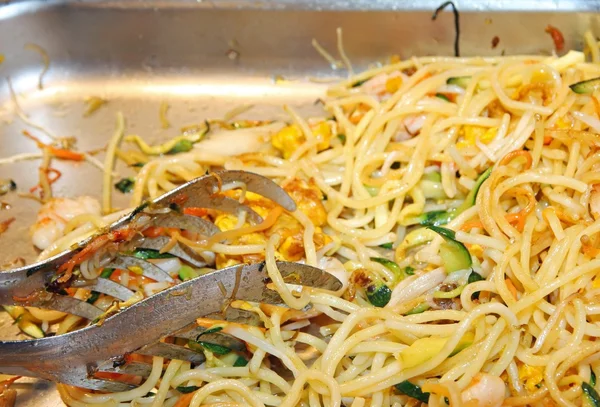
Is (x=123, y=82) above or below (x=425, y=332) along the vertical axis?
above

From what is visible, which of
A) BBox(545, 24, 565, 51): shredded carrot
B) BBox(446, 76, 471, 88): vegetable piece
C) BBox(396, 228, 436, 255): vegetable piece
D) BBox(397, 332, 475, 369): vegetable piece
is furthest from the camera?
BBox(545, 24, 565, 51): shredded carrot

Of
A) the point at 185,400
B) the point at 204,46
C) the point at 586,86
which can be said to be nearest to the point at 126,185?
the point at 204,46

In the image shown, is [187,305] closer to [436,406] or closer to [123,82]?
[436,406]

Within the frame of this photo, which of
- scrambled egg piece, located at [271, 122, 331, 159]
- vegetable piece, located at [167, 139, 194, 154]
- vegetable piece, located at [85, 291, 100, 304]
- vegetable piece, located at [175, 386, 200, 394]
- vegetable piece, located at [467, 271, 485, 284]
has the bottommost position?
vegetable piece, located at [175, 386, 200, 394]

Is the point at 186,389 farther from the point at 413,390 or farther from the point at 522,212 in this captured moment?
the point at 522,212

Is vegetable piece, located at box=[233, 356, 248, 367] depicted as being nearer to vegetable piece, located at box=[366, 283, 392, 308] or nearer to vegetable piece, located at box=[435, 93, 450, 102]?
vegetable piece, located at box=[366, 283, 392, 308]

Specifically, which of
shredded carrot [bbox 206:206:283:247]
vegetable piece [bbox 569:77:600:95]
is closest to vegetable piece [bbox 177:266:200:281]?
shredded carrot [bbox 206:206:283:247]

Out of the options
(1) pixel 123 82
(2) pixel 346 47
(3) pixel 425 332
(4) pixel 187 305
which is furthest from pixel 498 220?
(1) pixel 123 82
